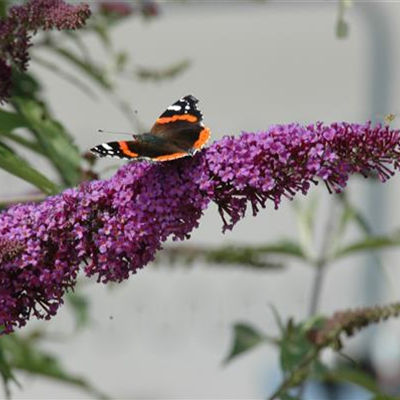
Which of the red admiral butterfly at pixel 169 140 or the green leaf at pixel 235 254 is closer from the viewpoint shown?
the red admiral butterfly at pixel 169 140

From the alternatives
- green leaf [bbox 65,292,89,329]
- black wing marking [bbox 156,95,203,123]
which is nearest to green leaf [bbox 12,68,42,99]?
black wing marking [bbox 156,95,203,123]

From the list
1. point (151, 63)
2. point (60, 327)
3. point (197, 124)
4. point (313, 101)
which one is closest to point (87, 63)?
point (197, 124)

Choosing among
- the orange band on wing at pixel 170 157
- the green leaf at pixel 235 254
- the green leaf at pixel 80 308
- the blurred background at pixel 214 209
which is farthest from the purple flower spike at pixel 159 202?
the blurred background at pixel 214 209

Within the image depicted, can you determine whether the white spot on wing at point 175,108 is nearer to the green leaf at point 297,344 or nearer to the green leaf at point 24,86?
the green leaf at point 24,86

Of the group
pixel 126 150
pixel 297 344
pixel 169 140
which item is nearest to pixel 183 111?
pixel 169 140

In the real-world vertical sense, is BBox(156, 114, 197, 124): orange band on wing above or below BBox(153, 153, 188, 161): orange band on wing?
above

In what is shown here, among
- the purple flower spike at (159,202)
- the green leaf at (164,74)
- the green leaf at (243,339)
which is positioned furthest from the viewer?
the green leaf at (164,74)

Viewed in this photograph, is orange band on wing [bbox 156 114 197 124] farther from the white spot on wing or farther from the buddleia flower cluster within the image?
the buddleia flower cluster
